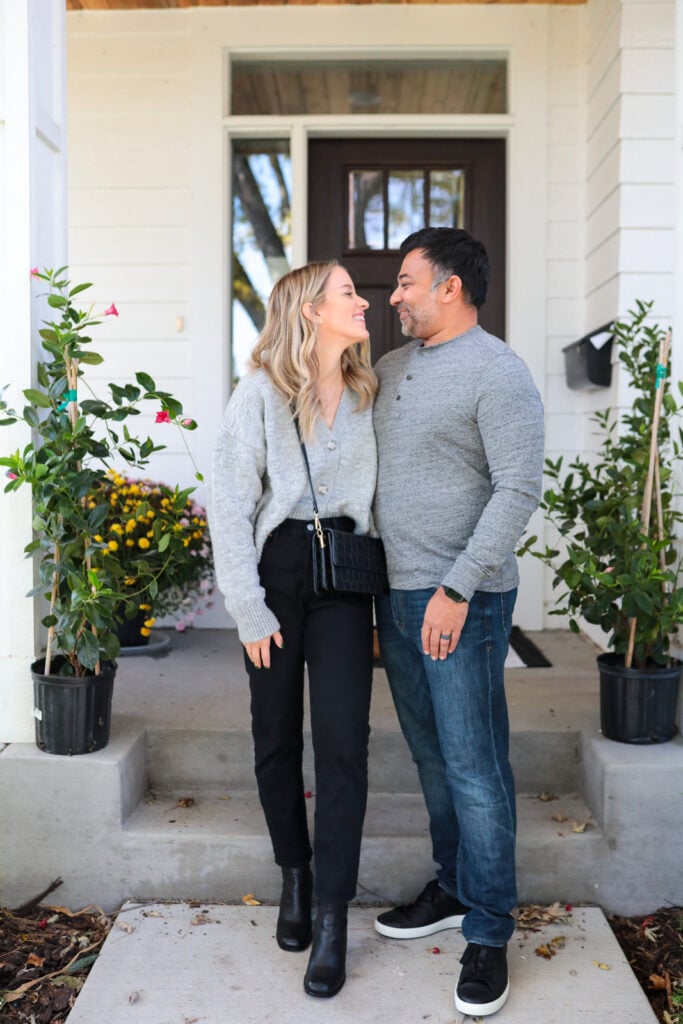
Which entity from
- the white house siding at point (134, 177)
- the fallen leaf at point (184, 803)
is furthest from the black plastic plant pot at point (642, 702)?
the white house siding at point (134, 177)

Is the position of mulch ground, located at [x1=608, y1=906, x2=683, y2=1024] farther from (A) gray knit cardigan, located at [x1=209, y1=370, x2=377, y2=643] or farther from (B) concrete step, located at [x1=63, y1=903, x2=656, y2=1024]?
(A) gray knit cardigan, located at [x1=209, y1=370, x2=377, y2=643]

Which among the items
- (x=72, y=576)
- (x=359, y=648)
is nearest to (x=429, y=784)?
(x=359, y=648)

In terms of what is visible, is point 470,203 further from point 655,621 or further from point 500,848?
point 500,848

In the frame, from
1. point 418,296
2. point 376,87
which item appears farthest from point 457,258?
point 376,87

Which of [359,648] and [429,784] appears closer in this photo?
[359,648]

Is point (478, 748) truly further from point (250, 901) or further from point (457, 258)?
point (457, 258)

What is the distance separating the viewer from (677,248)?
276cm

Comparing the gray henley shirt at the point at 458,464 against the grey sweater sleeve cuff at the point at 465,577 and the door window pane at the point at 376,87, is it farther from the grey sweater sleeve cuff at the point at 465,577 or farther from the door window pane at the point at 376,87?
the door window pane at the point at 376,87

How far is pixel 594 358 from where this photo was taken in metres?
3.88

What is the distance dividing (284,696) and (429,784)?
1.46 feet

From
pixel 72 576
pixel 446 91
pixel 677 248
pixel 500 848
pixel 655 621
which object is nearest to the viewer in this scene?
pixel 500 848

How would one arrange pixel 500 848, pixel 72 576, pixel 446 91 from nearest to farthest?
pixel 500 848, pixel 72 576, pixel 446 91

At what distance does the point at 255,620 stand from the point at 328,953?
75 cm

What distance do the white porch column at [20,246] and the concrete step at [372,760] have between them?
1.36 ft
